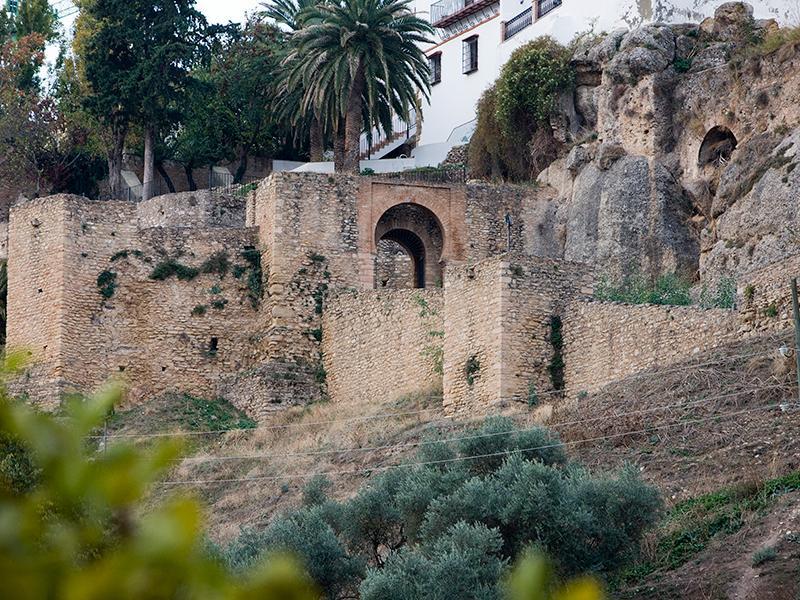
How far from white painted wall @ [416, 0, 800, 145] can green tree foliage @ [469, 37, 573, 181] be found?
1001 millimetres

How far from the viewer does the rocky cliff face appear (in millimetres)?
28516

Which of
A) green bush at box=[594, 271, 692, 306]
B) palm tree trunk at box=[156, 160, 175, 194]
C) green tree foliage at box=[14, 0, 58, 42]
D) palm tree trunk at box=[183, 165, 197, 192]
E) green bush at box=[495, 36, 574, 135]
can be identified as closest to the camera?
green bush at box=[594, 271, 692, 306]

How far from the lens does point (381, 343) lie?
28500 millimetres

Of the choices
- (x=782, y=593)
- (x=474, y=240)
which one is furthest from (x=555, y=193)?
(x=782, y=593)

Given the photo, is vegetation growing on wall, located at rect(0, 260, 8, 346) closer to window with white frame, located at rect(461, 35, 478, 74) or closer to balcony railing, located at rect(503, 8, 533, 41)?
window with white frame, located at rect(461, 35, 478, 74)

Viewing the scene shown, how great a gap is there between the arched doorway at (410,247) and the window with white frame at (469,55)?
857cm

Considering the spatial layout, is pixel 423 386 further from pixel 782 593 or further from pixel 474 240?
pixel 782 593

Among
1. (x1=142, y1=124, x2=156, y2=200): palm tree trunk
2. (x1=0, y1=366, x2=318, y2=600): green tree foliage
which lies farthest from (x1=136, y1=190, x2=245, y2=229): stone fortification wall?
(x1=0, y1=366, x2=318, y2=600): green tree foliage

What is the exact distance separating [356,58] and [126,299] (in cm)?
715

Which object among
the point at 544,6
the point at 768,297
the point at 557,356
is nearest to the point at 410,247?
the point at 544,6

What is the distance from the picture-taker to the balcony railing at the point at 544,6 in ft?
119

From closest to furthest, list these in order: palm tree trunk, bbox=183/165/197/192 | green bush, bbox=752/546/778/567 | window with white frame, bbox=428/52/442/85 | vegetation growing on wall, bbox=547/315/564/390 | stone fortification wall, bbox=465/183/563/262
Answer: green bush, bbox=752/546/778/567, vegetation growing on wall, bbox=547/315/564/390, stone fortification wall, bbox=465/183/563/262, palm tree trunk, bbox=183/165/197/192, window with white frame, bbox=428/52/442/85

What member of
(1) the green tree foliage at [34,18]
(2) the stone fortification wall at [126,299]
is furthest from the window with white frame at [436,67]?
(2) the stone fortification wall at [126,299]

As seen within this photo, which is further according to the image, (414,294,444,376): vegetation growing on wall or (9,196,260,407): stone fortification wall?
(9,196,260,407): stone fortification wall
